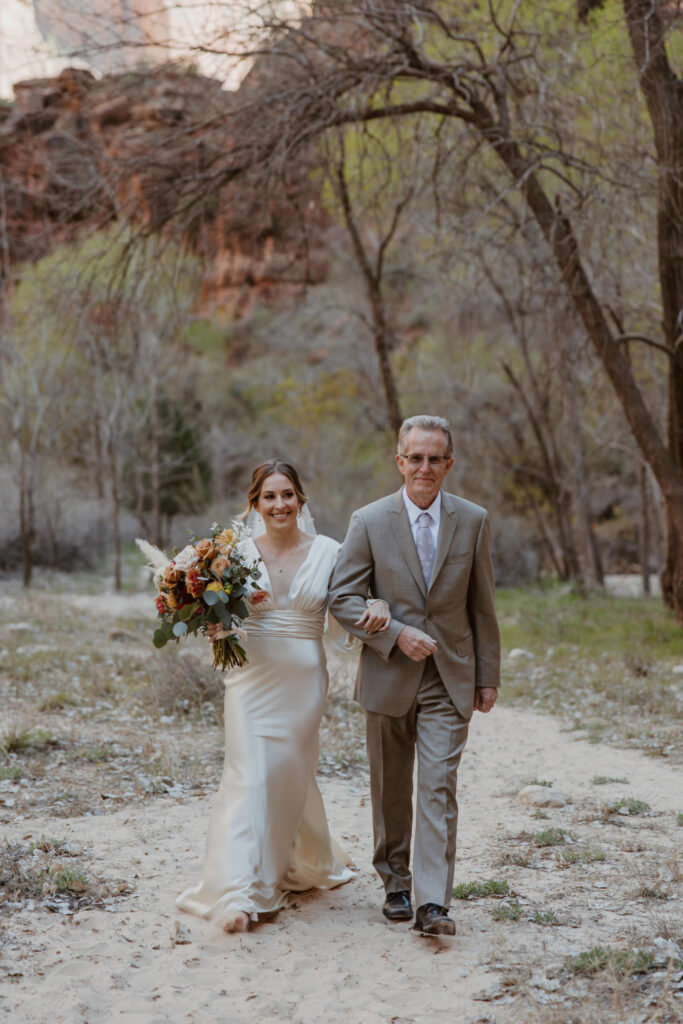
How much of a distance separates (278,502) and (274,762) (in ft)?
4.17

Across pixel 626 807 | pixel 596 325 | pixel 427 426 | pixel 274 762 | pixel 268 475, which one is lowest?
pixel 626 807

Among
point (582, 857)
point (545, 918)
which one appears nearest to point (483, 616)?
point (545, 918)

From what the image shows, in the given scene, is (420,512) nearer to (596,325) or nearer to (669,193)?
(669,193)

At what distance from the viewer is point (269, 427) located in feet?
121

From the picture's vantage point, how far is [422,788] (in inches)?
179

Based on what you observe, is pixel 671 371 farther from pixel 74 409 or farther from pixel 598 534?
pixel 74 409

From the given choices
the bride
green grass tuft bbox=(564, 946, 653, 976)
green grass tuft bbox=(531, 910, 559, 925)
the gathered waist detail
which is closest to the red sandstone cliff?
the bride

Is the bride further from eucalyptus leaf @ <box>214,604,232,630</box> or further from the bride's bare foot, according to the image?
eucalyptus leaf @ <box>214,604,232,630</box>

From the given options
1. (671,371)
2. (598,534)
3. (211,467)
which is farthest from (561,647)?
(211,467)

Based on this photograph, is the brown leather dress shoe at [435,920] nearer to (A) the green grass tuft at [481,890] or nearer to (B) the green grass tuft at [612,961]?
(B) the green grass tuft at [612,961]

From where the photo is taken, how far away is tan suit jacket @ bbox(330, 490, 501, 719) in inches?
184

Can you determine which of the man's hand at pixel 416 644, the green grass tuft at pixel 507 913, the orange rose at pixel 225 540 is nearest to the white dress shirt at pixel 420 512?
the man's hand at pixel 416 644

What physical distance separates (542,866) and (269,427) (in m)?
31.8

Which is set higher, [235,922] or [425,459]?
[425,459]
